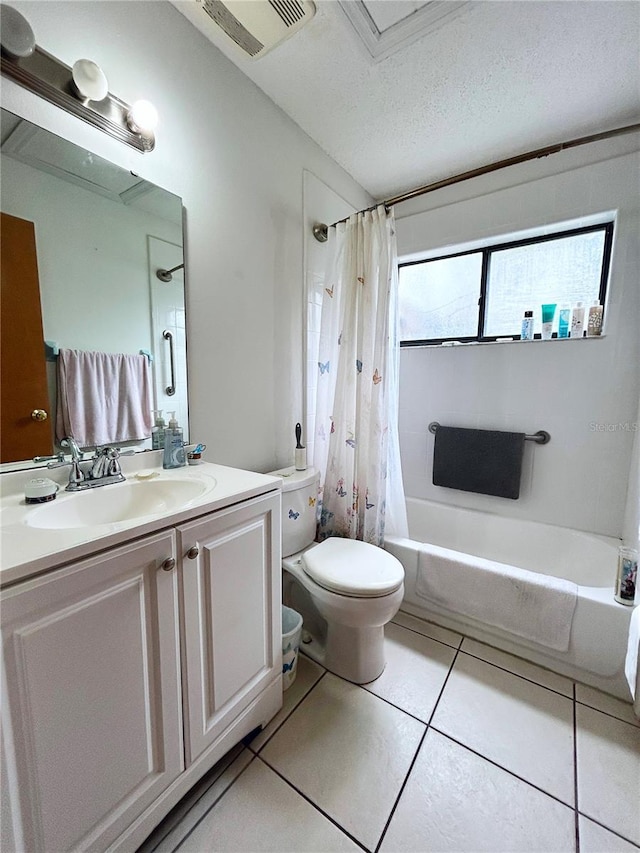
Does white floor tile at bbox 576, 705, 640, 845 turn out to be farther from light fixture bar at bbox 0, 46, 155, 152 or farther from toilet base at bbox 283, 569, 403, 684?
light fixture bar at bbox 0, 46, 155, 152

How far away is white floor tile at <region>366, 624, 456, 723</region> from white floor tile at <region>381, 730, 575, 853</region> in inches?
7.4

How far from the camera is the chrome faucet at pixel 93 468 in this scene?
99 centimetres

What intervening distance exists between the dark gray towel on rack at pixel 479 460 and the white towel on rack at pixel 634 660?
0.87 metres

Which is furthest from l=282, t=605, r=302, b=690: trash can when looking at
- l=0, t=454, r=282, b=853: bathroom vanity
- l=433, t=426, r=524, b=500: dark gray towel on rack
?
l=433, t=426, r=524, b=500: dark gray towel on rack

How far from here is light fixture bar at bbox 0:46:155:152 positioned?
0.87 metres

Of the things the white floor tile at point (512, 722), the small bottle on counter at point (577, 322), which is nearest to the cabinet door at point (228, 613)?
the white floor tile at point (512, 722)

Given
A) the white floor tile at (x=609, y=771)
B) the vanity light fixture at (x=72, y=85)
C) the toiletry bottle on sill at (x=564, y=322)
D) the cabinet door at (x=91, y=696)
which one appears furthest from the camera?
the toiletry bottle on sill at (x=564, y=322)

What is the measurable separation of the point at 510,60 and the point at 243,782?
106 inches

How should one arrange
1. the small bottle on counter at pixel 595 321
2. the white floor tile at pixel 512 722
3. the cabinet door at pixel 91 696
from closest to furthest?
the cabinet door at pixel 91 696 < the white floor tile at pixel 512 722 < the small bottle on counter at pixel 595 321

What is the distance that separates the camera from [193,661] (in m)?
0.88

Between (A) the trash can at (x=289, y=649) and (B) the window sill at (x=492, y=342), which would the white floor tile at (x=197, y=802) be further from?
(B) the window sill at (x=492, y=342)

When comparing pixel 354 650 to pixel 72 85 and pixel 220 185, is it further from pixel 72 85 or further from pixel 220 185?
pixel 72 85

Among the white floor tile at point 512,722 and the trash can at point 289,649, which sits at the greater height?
the trash can at point 289,649

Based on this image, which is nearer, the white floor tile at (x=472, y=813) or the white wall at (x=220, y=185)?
the white floor tile at (x=472, y=813)
